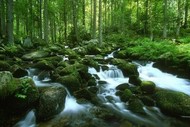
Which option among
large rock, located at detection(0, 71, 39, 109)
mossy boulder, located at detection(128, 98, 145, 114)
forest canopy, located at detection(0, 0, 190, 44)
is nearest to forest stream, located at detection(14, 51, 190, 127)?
mossy boulder, located at detection(128, 98, 145, 114)

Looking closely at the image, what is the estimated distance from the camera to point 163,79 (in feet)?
42.2

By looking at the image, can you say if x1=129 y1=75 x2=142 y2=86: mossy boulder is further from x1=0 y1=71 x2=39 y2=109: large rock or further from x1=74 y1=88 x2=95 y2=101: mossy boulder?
x1=0 y1=71 x2=39 y2=109: large rock

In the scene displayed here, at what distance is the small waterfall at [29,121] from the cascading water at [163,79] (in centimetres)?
692

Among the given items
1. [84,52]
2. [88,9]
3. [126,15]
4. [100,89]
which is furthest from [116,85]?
[88,9]

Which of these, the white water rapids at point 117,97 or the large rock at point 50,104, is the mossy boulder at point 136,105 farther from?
the large rock at point 50,104

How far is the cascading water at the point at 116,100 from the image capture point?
8220 mm

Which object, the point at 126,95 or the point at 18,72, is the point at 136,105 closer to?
the point at 126,95

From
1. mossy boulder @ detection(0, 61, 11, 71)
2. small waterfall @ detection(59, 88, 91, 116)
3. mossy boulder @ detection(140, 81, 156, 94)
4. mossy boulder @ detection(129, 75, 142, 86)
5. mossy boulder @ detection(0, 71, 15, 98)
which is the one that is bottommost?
small waterfall @ detection(59, 88, 91, 116)

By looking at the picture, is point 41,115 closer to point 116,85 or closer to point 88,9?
point 116,85

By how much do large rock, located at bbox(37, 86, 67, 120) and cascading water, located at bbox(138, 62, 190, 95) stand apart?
233 inches

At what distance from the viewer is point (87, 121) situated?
25.8 feet

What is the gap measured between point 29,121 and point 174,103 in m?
5.38

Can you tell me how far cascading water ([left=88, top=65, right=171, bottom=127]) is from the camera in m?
8.22

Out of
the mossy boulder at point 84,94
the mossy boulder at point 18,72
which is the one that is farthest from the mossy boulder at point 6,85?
the mossy boulder at point 18,72
